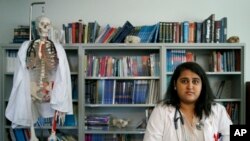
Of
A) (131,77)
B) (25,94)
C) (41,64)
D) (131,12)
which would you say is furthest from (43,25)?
(131,12)

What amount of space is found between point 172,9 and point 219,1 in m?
0.59

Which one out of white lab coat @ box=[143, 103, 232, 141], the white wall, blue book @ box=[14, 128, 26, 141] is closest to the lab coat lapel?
white lab coat @ box=[143, 103, 232, 141]

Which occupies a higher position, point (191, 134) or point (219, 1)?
point (219, 1)

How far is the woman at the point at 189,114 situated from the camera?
63.9 inches

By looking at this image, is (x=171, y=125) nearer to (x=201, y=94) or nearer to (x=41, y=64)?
(x=201, y=94)

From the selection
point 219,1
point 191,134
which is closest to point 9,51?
point 191,134

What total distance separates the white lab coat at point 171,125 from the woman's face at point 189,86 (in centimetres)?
12

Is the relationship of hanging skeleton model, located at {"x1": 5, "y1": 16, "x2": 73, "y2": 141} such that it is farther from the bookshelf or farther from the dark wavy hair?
the dark wavy hair

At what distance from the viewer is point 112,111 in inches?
129

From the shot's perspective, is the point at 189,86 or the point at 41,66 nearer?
the point at 189,86

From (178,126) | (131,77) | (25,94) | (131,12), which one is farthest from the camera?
(131,12)

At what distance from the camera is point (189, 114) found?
5.56 feet

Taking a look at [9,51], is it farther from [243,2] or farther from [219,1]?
[243,2]

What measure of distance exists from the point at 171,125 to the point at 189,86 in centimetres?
26
